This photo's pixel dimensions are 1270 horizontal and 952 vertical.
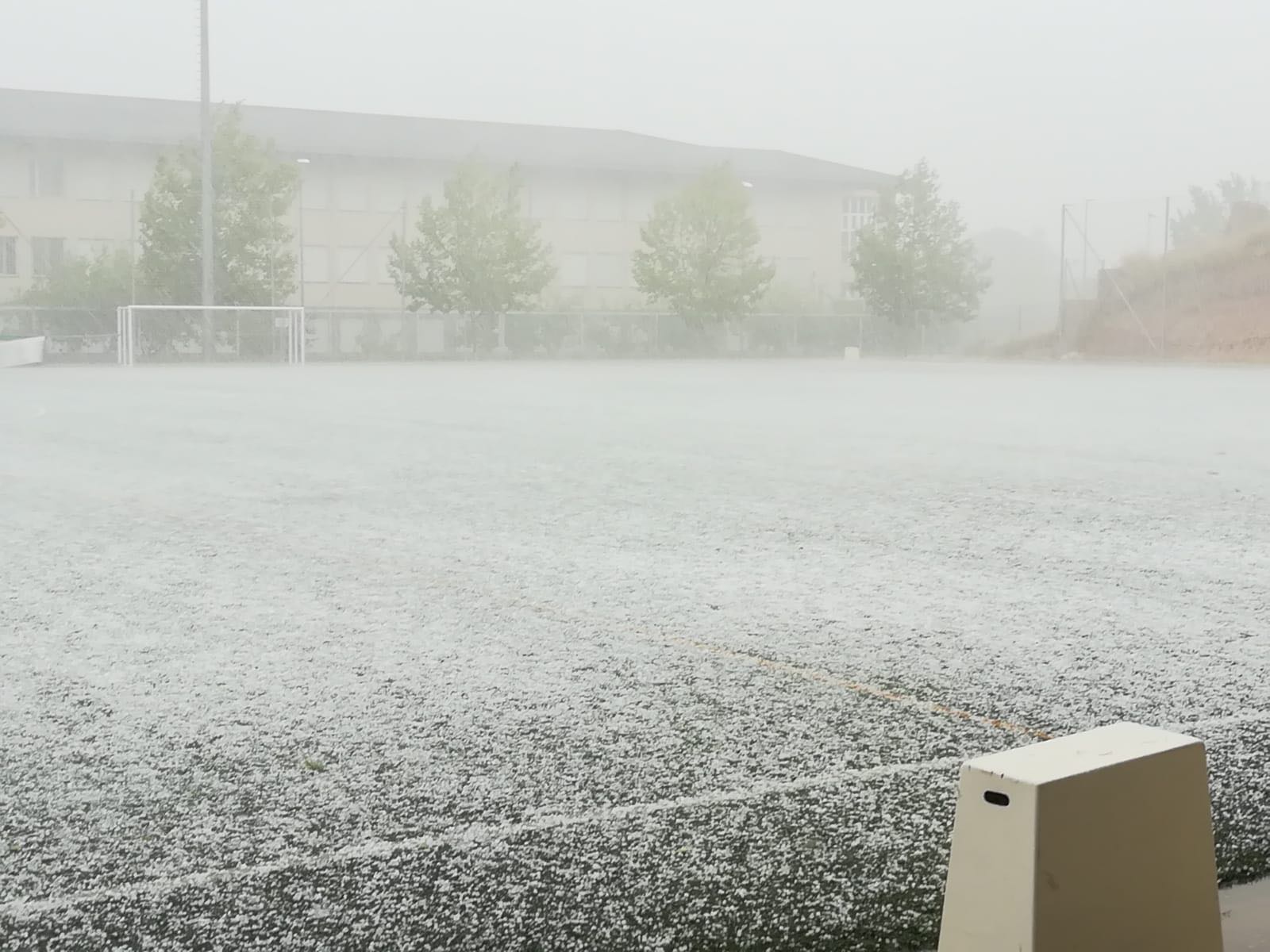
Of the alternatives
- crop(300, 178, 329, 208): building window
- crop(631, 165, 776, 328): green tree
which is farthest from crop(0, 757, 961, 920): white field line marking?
crop(300, 178, 329, 208): building window

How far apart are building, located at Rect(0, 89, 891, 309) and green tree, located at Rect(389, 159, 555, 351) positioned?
3.59 meters

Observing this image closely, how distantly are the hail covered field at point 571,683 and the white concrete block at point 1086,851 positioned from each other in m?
0.29

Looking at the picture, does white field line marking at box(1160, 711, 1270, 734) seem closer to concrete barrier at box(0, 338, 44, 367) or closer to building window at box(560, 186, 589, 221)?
concrete barrier at box(0, 338, 44, 367)

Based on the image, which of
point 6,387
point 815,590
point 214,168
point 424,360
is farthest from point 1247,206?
point 815,590

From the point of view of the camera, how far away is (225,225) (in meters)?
34.2

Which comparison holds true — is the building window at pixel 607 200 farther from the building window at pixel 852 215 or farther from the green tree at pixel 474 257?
the green tree at pixel 474 257

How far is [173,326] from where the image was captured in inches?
1215

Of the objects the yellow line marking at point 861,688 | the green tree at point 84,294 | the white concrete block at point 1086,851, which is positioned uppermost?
the green tree at point 84,294

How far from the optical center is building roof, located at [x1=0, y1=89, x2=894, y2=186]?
45.6 m

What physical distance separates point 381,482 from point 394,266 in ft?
107

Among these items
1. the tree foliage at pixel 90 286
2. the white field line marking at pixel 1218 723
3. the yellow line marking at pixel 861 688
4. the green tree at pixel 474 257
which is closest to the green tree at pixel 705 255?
the green tree at pixel 474 257

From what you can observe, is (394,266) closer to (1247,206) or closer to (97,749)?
(1247,206)

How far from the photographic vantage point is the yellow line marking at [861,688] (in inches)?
98.5

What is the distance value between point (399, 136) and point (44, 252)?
13510 millimetres
